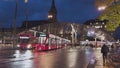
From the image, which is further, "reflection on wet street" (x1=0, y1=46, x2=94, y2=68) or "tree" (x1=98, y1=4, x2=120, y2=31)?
"reflection on wet street" (x1=0, y1=46, x2=94, y2=68)

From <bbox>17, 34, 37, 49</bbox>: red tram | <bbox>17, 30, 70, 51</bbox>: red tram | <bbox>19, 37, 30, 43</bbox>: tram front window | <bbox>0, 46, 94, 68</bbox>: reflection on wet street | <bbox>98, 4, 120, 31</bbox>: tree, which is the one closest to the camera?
<bbox>98, 4, 120, 31</bbox>: tree

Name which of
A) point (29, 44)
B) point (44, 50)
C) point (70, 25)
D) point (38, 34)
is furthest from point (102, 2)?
point (70, 25)

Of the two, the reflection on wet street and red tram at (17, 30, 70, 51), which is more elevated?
red tram at (17, 30, 70, 51)

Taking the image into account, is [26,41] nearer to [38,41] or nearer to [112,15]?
[38,41]

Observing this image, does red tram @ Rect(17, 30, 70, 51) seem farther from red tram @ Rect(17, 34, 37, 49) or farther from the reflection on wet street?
the reflection on wet street

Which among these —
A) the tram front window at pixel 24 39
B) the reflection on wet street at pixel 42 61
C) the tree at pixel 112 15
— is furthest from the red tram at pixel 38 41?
the tree at pixel 112 15

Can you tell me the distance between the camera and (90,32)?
507 feet

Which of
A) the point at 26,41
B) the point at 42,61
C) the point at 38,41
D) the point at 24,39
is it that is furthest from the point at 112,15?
the point at 24,39

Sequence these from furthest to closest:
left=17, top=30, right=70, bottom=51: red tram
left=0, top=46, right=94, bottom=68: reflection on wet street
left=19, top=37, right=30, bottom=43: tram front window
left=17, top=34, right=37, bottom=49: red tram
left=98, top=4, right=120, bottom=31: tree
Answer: left=19, top=37, right=30, bottom=43: tram front window
left=17, top=34, right=37, bottom=49: red tram
left=17, top=30, right=70, bottom=51: red tram
left=0, top=46, right=94, bottom=68: reflection on wet street
left=98, top=4, right=120, bottom=31: tree

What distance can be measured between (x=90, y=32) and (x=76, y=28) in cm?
818

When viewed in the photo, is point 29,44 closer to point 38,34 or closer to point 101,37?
point 38,34

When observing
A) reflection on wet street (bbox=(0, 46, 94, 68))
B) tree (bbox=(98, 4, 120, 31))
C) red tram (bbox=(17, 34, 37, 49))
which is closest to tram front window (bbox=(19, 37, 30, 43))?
red tram (bbox=(17, 34, 37, 49))

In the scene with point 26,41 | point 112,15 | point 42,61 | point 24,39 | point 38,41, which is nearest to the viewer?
point 112,15

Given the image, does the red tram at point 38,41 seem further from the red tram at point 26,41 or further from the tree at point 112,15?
the tree at point 112,15
